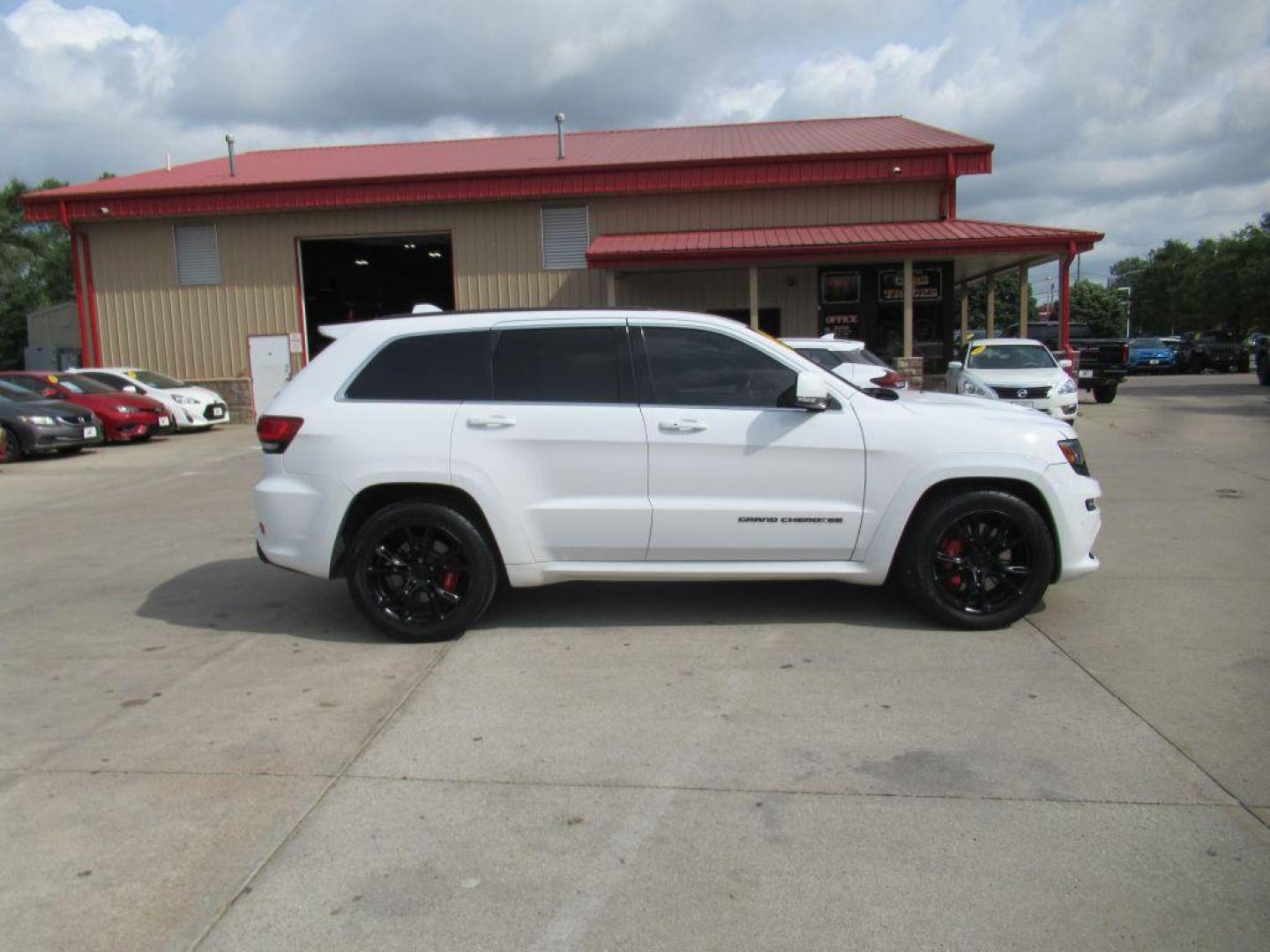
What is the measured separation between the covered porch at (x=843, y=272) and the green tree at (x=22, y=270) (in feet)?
137

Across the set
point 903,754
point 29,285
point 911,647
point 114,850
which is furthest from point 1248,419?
point 29,285

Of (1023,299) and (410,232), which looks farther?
(410,232)

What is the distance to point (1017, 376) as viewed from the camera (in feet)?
54.0

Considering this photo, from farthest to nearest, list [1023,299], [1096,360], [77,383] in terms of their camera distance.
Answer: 1. [1096,360]
2. [1023,299]
3. [77,383]

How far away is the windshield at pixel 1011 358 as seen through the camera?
17109 mm

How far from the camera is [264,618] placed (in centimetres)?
615

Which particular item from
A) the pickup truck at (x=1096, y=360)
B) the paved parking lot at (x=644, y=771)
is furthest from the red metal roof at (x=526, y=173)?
the paved parking lot at (x=644, y=771)

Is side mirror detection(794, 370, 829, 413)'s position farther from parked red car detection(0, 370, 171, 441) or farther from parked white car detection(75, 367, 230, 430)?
parked white car detection(75, 367, 230, 430)

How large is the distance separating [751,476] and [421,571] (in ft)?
6.22

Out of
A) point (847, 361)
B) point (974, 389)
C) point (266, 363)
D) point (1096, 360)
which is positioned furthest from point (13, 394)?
point (1096, 360)

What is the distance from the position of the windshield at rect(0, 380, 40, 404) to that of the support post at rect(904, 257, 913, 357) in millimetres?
16320

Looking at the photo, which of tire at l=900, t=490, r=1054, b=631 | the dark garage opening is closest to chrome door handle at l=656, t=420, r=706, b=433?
tire at l=900, t=490, r=1054, b=631

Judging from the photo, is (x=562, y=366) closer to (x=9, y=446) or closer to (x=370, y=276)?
(x=9, y=446)

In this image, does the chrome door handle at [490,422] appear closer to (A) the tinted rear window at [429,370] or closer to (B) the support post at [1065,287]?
(A) the tinted rear window at [429,370]
